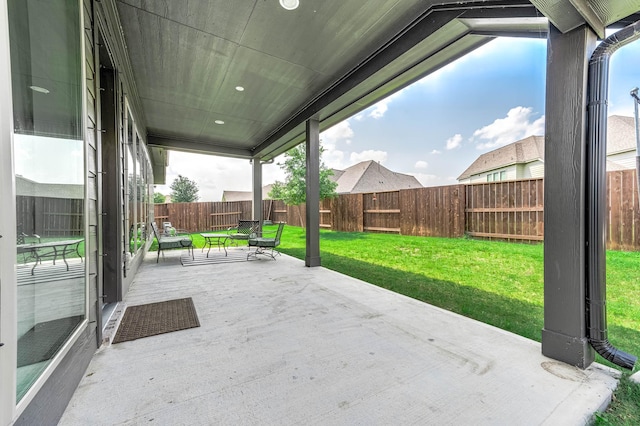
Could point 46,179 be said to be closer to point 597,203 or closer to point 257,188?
point 597,203

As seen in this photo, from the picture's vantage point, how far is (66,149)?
151cm

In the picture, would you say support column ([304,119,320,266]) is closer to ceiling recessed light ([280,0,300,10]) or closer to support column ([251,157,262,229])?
ceiling recessed light ([280,0,300,10])

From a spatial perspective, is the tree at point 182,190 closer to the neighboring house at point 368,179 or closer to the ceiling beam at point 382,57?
the neighboring house at point 368,179

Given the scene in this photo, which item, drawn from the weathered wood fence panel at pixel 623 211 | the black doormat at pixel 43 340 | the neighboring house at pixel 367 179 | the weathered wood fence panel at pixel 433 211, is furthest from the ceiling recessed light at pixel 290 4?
the neighboring house at pixel 367 179

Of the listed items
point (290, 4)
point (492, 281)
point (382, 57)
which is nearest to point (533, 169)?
point (492, 281)

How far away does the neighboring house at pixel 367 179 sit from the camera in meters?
18.7

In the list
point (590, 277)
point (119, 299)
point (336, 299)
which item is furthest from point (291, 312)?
point (590, 277)

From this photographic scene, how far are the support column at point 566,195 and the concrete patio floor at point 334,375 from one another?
23cm

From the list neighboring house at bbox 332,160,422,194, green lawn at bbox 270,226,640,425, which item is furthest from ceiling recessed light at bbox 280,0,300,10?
neighboring house at bbox 332,160,422,194

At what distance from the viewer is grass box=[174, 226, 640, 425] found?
7.40ft

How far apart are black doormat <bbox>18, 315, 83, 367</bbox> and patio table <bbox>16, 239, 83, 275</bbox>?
0.29m

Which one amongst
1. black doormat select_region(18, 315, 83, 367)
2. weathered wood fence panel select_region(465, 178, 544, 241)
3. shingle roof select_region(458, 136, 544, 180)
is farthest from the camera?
shingle roof select_region(458, 136, 544, 180)

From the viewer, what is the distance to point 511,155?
1571 centimetres

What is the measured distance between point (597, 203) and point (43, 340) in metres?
3.30
